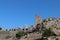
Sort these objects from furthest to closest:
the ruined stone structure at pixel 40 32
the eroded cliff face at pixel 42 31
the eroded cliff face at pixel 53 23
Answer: the eroded cliff face at pixel 53 23 → the eroded cliff face at pixel 42 31 → the ruined stone structure at pixel 40 32

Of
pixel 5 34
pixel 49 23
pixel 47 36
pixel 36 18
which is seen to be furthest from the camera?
pixel 36 18

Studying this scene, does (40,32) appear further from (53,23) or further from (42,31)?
(53,23)

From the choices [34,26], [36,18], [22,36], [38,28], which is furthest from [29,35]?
[36,18]

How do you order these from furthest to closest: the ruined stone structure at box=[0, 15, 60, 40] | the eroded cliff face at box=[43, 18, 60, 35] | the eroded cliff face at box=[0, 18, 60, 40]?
the eroded cliff face at box=[43, 18, 60, 35]
the eroded cliff face at box=[0, 18, 60, 40]
the ruined stone structure at box=[0, 15, 60, 40]

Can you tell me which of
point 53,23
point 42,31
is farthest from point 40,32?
point 53,23

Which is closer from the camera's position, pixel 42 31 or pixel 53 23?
pixel 42 31

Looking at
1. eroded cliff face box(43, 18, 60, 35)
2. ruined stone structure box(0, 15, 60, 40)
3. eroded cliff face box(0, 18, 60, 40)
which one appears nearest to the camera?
ruined stone structure box(0, 15, 60, 40)

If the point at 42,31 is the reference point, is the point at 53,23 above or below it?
above

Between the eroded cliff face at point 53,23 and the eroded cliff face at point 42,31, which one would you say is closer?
the eroded cliff face at point 42,31

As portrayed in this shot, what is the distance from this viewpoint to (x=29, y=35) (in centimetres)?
9938

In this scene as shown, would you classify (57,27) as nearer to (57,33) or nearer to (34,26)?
(57,33)

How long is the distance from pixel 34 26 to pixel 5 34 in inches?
569

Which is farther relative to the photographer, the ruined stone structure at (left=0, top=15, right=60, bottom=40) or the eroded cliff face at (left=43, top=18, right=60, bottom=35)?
the eroded cliff face at (left=43, top=18, right=60, bottom=35)

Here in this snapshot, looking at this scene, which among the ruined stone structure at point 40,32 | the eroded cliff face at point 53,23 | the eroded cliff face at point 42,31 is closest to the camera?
the ruined stone structure at point 40,32
